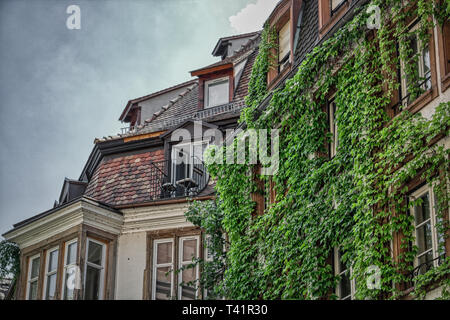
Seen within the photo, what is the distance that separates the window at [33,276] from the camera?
2719 centimetres

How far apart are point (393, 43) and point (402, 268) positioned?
455cm

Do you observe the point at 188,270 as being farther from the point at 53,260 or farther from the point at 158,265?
the point at 53,260

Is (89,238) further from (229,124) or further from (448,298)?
(448,298)

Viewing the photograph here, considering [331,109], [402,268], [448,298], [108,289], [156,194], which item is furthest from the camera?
[156,194]

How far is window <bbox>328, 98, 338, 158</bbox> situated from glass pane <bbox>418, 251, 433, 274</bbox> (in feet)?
13.9

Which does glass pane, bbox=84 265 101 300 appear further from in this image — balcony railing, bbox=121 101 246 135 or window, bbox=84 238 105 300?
balcony railing, bbox=121 101 246 135

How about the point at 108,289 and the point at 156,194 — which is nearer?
the point at 108,289

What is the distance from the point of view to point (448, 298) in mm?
16453

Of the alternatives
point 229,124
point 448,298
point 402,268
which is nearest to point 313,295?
point 402,268

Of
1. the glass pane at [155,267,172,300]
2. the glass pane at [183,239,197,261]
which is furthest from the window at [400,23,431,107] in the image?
the glass pane at [155,267,172,300]

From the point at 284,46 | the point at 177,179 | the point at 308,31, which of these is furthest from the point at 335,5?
the point at 177,179

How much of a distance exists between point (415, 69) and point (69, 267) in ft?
34.7

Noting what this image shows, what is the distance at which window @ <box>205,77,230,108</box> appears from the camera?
102 ft
